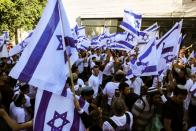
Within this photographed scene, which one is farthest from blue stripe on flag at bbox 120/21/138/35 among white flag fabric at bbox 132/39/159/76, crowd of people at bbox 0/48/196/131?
white flag fabric at bbox 132/39/159/76

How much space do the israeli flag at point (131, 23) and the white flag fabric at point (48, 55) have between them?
870 centimetres

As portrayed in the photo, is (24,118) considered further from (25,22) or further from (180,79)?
(25,22)

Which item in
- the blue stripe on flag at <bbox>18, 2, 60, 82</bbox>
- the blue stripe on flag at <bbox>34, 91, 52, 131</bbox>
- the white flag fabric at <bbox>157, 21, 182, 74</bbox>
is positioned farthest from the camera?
the white flag fabric at <bbox>157, 21, 182, 74</bbox>

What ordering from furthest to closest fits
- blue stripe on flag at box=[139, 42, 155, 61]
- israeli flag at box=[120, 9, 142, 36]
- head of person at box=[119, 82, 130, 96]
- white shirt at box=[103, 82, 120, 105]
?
israeli flag at box=[120, 9, 142, 36] < blue stripe on flag at box=[139, 42, 155, 61] < white shirt at box=[103, 82, 120, 105] < head of person at box=[119, 82, 130, 96]

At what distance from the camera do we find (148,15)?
3045 cm

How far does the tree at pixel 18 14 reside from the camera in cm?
3231

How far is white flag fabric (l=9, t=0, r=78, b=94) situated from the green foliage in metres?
Answer: 27.6

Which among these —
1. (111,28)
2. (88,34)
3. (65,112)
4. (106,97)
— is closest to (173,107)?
(65,112)

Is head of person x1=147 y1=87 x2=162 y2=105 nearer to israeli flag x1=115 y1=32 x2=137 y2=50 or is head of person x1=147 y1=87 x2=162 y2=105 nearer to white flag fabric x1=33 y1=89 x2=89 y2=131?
white flag fabric x1=33 y1=89 x2=89 y2=131

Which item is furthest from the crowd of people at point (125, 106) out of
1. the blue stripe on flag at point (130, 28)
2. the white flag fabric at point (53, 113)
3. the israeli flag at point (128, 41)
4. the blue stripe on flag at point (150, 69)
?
the israeli flag at point (128, 41)

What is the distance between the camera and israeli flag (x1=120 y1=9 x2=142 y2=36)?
1362cm

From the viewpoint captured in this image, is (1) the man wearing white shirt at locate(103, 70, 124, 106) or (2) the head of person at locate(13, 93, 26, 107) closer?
→ (2) the head of person at locate(13, 93, 26, 107)

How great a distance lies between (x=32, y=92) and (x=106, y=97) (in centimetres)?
154

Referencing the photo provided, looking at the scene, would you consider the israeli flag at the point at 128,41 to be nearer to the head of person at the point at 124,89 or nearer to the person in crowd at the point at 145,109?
the head of person at the point at 124,89
